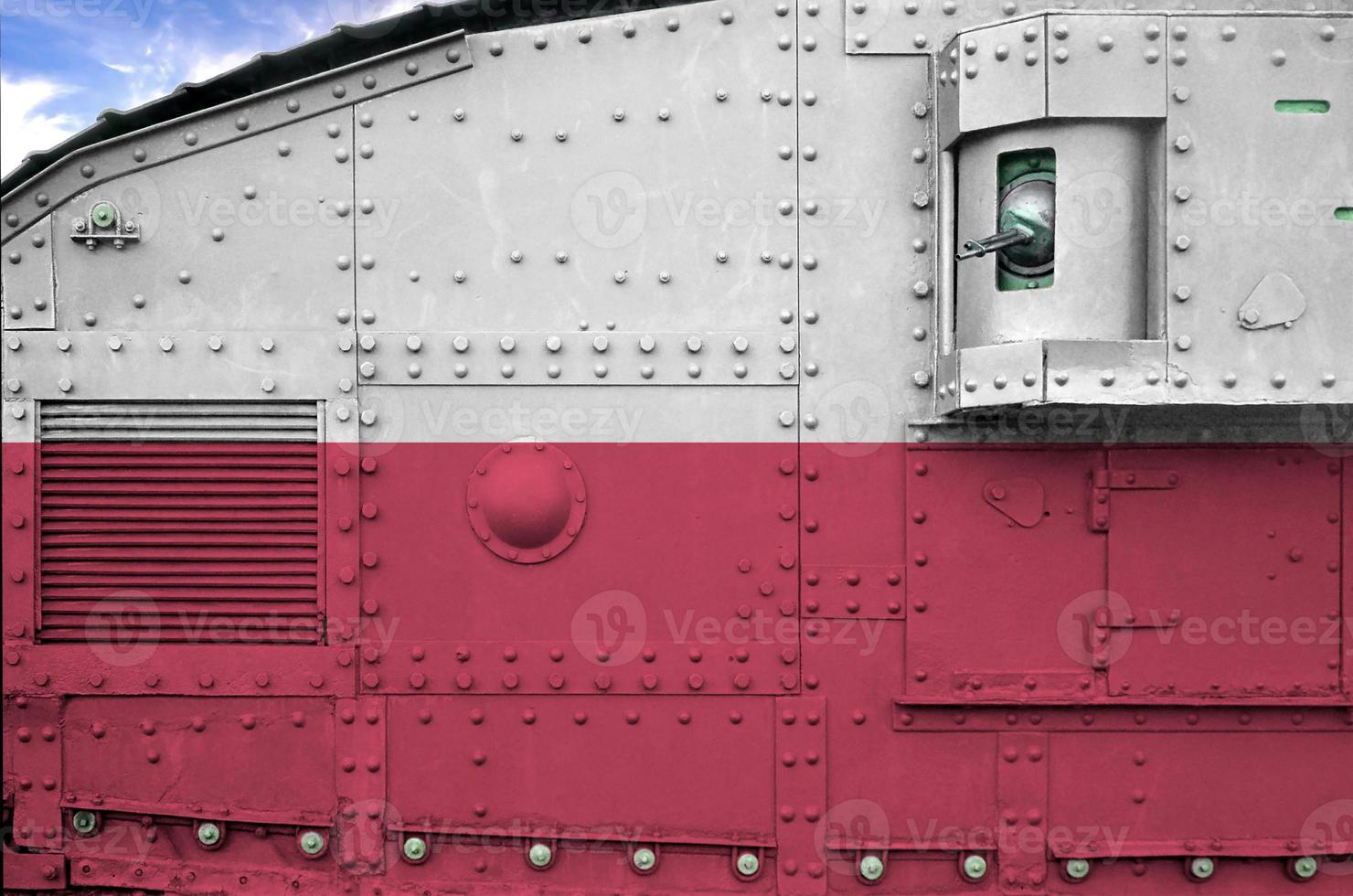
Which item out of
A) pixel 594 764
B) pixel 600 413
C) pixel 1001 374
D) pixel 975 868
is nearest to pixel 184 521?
pixel 600 413

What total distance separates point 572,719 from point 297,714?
0.84 m

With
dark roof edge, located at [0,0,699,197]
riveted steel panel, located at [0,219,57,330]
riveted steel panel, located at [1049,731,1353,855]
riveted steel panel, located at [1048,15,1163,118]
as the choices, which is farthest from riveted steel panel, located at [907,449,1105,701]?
riveted steel panel, located at [0,219,57,330]

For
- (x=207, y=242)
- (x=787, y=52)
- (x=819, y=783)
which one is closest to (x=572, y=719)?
(x=819, y=783)

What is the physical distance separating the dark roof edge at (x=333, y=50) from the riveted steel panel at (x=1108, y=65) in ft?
3.65

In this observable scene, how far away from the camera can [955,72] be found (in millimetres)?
2594

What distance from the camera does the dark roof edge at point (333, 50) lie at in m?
2.83

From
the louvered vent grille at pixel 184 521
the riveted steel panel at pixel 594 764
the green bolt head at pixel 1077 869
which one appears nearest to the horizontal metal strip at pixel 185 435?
the louvered vent grille at pixel 184 521

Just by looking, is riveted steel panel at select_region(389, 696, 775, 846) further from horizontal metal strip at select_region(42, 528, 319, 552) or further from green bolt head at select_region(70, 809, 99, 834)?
green bolt head at select_region(70, 809, 99, 834)

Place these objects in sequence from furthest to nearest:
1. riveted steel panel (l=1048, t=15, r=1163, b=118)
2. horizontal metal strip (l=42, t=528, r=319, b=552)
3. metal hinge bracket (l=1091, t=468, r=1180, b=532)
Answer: horizontal metal strip (l=42, t=528, r=319, b=552)
metal hinge bracket (l=1091, t=468, r=1180, b=532)
riveted steel panel (l=1048, t=15, r=1163, b=118)

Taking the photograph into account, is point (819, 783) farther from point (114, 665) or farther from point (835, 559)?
point (114, 665)

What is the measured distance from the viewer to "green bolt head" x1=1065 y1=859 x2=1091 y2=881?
282 cm

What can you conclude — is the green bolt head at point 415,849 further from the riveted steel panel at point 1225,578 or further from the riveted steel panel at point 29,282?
the riveted steel panel at point 1225,578

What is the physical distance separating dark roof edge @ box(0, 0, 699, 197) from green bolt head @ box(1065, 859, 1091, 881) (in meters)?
2.90

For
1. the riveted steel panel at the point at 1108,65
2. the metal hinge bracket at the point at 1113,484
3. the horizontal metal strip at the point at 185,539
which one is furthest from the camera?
the horizontal metal strip at the point at 185,539
